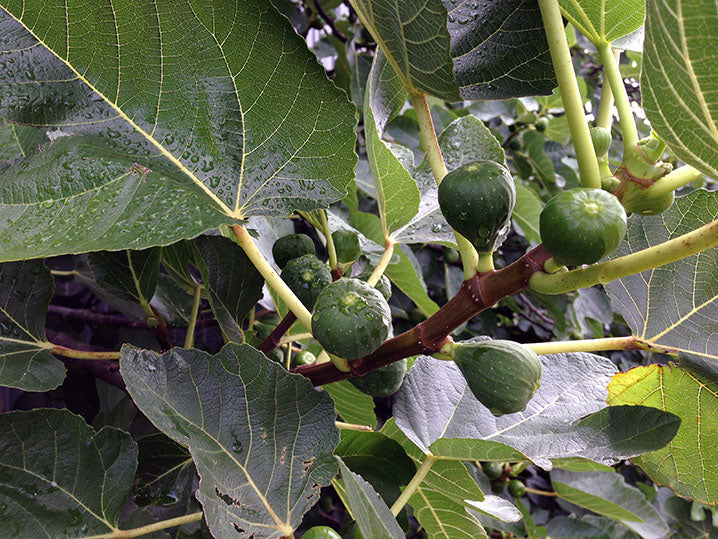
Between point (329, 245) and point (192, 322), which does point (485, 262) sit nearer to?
point (329, 245)

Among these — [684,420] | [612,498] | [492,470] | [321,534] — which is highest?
[321,534]

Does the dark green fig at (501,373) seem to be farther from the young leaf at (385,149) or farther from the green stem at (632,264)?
the young leaf at (385,149)

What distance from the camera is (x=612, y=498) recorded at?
184 centimetres

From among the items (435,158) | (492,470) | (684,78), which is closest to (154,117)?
(435,158)

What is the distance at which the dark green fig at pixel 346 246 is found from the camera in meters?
0.90

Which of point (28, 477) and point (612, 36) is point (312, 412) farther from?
point (612, 36)

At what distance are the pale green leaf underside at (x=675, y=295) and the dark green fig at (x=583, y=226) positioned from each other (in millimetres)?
276

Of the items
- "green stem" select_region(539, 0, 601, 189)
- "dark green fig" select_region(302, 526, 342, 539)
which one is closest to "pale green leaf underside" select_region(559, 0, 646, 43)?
"green stem" select_region(539, 0, 601, 189)

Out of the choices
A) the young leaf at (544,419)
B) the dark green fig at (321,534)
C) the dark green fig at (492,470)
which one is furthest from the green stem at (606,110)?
the dark green fig at (492,470)

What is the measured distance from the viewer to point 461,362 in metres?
0.64

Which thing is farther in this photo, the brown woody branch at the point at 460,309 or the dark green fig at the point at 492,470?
the dark green fig at the point at 492,470

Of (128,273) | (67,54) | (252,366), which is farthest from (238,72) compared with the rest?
(128,273)

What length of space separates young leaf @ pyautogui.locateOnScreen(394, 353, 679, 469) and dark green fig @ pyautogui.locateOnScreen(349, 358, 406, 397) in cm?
5

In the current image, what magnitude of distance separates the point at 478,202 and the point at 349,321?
190 millimetres
